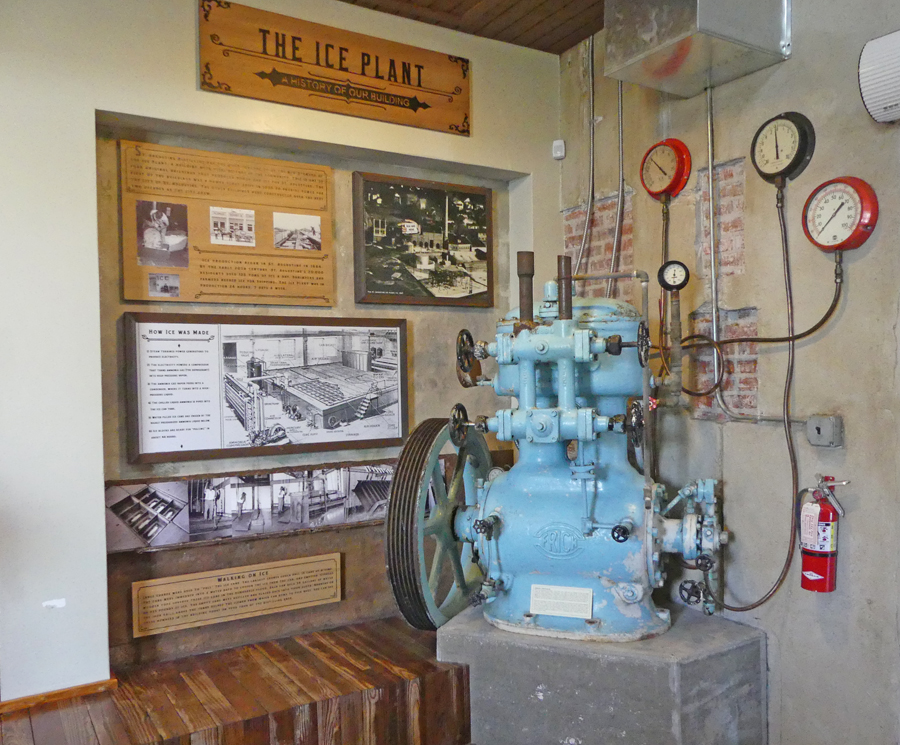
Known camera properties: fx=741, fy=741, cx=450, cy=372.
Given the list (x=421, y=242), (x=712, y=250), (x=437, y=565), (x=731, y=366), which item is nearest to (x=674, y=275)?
(x=712, y=250)

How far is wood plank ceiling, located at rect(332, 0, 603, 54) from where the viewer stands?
3.29 meters

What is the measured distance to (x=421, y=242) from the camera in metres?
3.68

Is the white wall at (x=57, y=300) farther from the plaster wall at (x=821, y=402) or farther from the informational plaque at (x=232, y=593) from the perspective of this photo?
the plaster wall at (x=821, y=402)

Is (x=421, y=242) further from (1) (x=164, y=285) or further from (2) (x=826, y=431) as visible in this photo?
(2) (x=826, y=431)

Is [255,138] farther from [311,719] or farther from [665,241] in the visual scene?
[311,719]

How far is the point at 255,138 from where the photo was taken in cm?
318

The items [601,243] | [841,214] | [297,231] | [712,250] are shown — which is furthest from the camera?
[601,243]

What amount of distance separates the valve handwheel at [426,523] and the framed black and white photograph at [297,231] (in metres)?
1.04

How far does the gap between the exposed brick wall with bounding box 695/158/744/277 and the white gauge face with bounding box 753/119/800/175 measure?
13cm

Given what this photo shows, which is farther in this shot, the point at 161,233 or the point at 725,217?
the point at 161,233

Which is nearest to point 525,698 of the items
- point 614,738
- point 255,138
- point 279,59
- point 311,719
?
point 614,738

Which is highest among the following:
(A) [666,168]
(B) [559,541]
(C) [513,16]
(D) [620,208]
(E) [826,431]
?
(C) [513,16]

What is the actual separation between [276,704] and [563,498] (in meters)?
1.23

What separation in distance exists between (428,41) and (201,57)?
1.09 m
